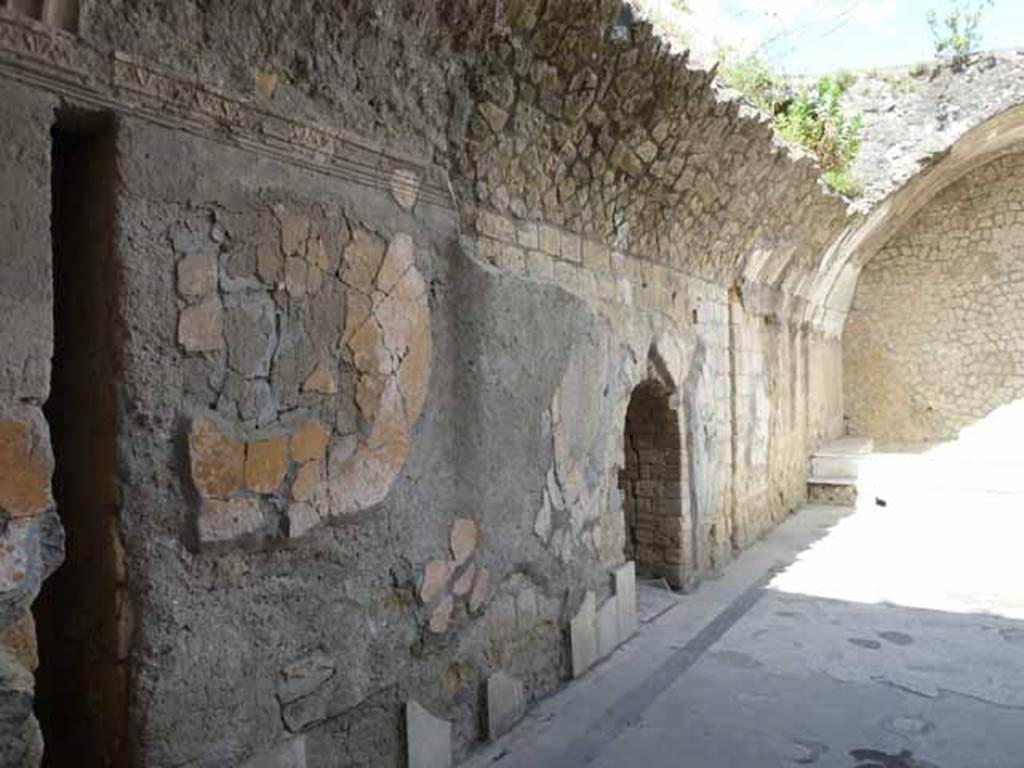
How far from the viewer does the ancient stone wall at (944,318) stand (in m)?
12.3

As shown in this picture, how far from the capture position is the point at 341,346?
291 centimetres

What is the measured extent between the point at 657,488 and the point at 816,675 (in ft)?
6.53

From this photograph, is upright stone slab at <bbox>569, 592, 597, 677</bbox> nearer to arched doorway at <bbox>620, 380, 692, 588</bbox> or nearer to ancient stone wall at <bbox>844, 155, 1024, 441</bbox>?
arched doorway at <bbox>620, 380, 692, 588</bbox>

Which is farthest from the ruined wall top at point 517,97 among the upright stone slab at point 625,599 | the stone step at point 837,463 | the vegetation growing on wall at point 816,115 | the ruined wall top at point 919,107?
the stone step at point 837,463

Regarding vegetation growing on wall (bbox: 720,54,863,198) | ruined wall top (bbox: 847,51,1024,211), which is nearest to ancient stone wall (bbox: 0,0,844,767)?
vegetation growing on wall (bbox: 720,54,863,198)

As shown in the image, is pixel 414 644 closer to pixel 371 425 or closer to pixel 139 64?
pixel 371 425

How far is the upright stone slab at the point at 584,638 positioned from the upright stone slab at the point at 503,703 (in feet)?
1.81

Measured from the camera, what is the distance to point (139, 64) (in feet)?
7.39

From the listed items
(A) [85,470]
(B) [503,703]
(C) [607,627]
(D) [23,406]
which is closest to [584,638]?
(C) [607,627]

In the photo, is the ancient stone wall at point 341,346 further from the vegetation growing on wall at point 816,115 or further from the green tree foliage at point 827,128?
the green tree foliage at point 827,128

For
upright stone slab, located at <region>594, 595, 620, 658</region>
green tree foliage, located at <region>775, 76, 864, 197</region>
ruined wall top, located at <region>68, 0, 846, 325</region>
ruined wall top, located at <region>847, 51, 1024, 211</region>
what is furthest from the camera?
ruined wall top, located at <region>847, 51, 1024, 211</region>

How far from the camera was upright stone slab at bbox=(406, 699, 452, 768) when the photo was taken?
10.3ft

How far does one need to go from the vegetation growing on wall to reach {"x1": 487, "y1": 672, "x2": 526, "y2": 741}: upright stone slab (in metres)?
6.42

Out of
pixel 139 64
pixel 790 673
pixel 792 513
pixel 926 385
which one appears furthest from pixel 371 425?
pixel 926 385
